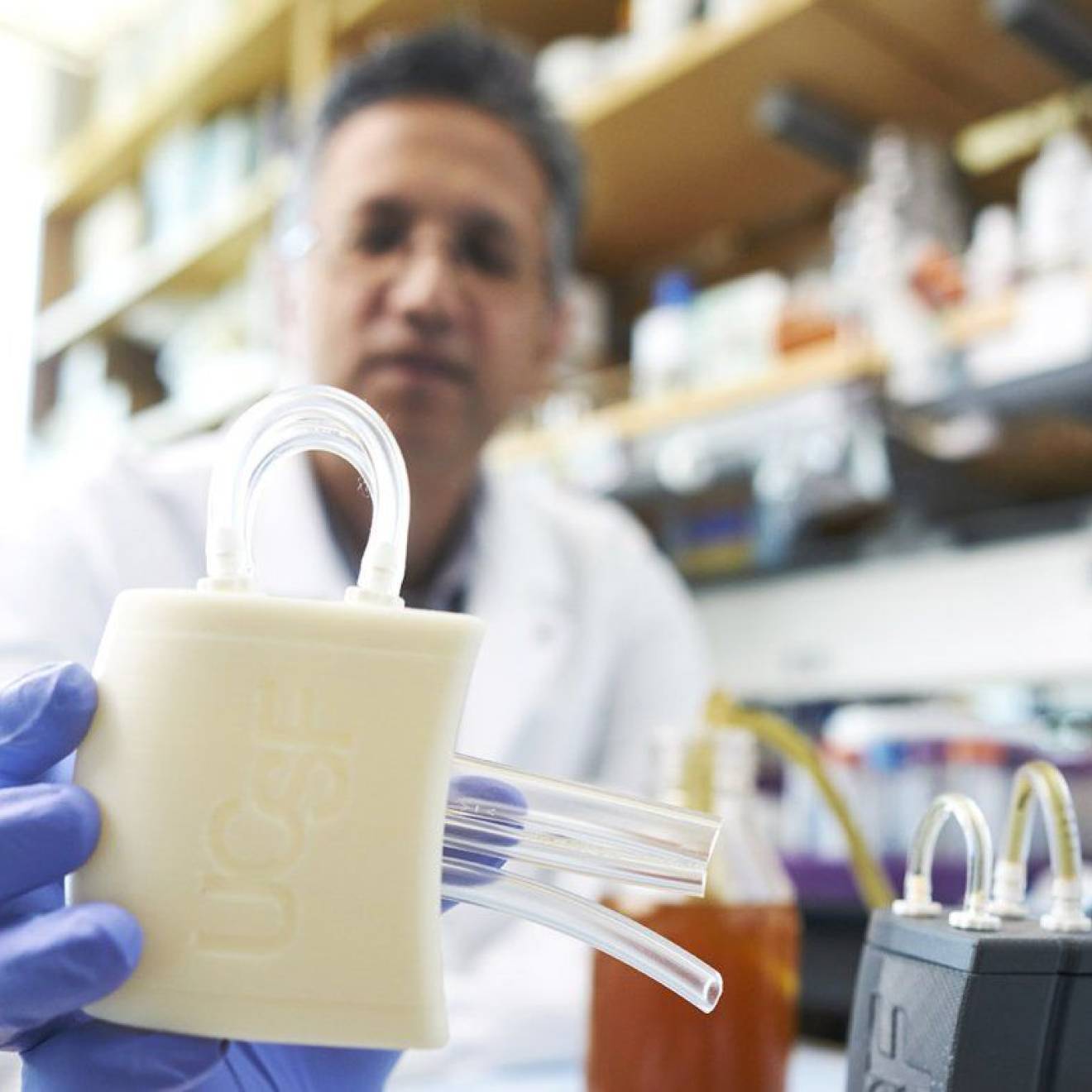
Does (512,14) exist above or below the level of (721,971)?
above

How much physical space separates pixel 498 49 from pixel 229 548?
1.05m

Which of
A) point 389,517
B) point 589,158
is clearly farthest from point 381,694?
point 589,158

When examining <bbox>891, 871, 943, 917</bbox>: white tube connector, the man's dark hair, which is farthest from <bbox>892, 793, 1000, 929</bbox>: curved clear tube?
the man's dark hair

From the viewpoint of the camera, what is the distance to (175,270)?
7.80 feet

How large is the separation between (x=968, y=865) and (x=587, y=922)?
0.10 m

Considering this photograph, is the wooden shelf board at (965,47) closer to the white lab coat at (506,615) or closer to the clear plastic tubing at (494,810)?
the white lab coat at (506,615)

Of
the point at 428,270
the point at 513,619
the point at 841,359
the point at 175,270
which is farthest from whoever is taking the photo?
the point at 175,270

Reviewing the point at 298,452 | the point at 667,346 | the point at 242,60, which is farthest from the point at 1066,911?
the point at 242,60

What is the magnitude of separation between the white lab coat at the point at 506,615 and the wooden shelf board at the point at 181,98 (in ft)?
3.80

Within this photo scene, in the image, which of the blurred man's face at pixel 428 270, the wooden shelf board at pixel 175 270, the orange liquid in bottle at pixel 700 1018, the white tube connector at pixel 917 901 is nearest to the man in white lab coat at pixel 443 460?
the blurred man's face at pixel 428 270

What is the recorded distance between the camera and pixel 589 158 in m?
1.60

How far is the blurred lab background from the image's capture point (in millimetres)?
1061

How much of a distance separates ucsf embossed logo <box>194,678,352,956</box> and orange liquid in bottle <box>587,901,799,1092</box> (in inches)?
10.3

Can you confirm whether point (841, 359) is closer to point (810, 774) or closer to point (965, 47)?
point (965, 47)
